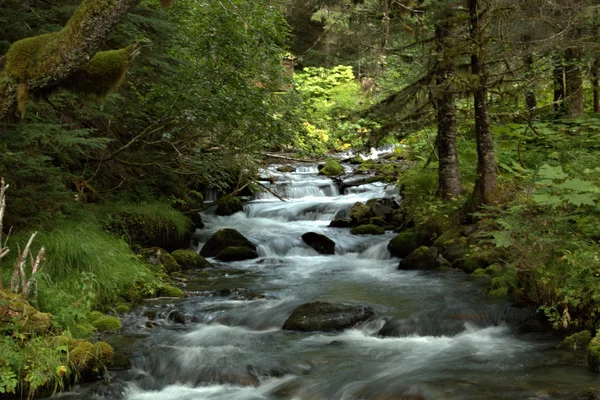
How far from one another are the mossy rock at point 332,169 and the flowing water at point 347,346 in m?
9.27

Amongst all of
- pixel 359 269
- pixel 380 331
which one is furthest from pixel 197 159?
pixel 380 331

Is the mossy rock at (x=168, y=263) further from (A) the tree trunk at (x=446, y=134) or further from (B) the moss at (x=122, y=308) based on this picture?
(A) the tree trunk at (x=446, y=134)

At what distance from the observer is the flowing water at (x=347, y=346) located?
588 cm

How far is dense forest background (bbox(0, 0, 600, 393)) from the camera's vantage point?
6.83 metres

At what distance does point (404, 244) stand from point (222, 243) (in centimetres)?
416

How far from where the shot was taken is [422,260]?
10.9 m

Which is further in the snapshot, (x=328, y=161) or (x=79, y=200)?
(x=328, y=161)

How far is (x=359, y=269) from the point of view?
38.3ft

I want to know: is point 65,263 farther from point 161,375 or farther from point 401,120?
point 401,120

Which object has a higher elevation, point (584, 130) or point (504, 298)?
point (584, 130)

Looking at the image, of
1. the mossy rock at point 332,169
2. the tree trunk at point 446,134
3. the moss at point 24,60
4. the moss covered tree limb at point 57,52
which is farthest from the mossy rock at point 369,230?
the moss at point 24,60

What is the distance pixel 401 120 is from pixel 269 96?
10.6ft

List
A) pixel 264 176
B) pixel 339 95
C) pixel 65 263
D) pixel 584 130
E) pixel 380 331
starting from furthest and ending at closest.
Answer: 1. pixel 339 95
2. pixel 264 176
3. pixel 584 130
4. pixel 65 263
5. pixel 380 331

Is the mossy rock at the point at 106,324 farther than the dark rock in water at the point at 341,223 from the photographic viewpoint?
No
